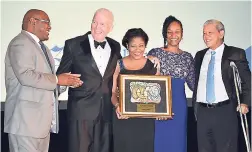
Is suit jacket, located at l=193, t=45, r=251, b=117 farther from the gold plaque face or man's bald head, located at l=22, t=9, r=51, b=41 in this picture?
man's bald head, located at l=22, t=9, r=51, b=41

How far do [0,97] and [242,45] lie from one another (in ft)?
8.93

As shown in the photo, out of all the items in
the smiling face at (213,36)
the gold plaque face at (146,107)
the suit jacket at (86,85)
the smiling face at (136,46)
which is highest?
the smiling face at (213,36)

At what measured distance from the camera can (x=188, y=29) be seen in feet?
13.9

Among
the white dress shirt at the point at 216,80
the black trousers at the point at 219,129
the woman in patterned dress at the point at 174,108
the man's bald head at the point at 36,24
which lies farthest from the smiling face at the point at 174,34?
the man's bald head at the point at 36,24

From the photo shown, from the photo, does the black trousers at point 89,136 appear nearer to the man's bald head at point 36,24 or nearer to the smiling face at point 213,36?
the man's bald head at point 36,24

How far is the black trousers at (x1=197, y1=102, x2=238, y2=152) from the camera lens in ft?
11.7

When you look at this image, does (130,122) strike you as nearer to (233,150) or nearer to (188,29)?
(233,150)

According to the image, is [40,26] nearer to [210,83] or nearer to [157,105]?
[157,105]

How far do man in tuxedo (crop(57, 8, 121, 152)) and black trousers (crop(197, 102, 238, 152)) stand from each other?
0.91 metres

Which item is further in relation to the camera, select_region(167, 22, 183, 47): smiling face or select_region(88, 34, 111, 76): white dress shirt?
select_region(167, 22, 183, 47): smiling face

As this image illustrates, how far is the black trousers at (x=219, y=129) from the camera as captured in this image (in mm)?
3561

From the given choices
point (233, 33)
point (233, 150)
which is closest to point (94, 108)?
point (233, 150)

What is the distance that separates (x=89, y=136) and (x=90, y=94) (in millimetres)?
391

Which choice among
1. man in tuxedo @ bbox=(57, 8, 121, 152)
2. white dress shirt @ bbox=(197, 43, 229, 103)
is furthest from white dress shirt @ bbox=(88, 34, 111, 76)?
white dress shirt @ bbox=(197, 43, 229, 103)
